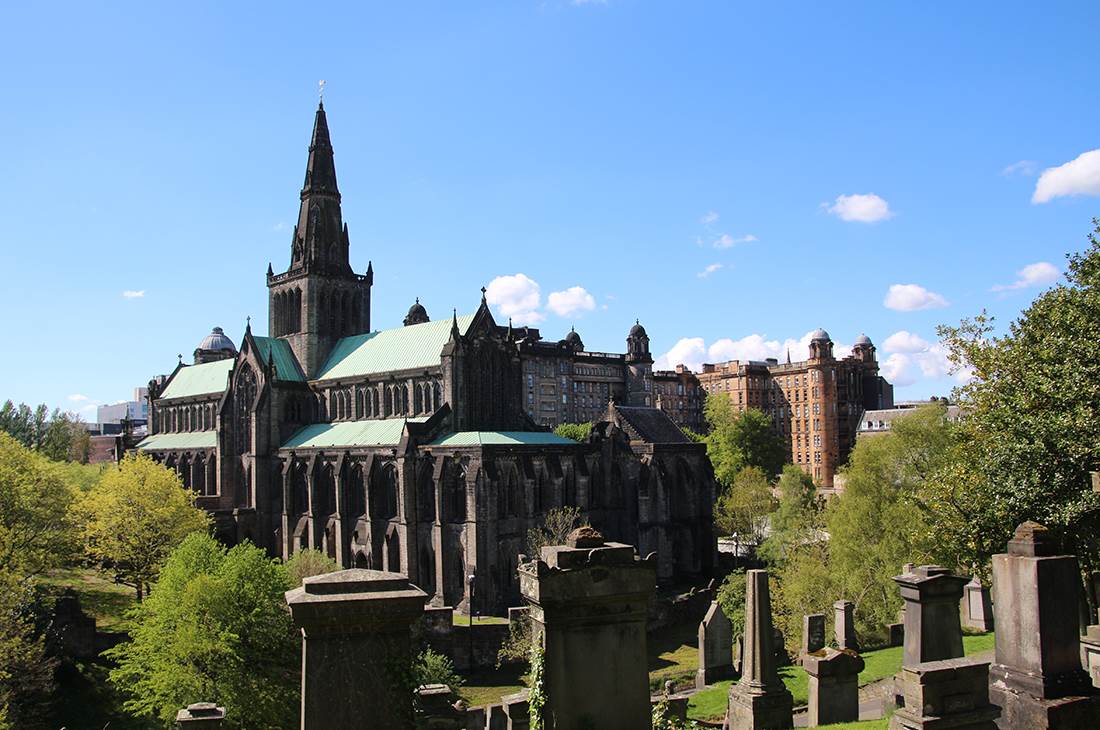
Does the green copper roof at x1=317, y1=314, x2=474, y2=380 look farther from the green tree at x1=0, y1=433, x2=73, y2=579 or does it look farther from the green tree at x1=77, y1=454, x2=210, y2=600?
the green tree at x1=0, y1=433, x2=73, y2=579

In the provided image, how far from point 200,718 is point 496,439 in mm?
36839

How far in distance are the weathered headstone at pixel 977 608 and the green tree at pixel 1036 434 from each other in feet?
15.8

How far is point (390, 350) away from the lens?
188 ft

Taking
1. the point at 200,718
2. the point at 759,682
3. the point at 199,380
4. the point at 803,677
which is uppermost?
the point at 199,380

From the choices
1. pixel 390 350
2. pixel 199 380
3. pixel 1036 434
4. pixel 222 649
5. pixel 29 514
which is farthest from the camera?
pixel 199 380

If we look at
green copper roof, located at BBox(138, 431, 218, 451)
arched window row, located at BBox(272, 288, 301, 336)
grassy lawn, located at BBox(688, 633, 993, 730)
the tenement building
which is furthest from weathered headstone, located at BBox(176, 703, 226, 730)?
the tenement building

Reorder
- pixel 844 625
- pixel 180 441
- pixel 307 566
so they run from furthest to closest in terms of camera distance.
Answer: pixel 180 441 < pixel 307 566 < pixel 844 625

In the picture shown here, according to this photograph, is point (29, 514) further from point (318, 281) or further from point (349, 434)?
point (318, 281)

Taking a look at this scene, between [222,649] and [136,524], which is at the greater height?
[136,524]

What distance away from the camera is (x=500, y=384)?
171ft

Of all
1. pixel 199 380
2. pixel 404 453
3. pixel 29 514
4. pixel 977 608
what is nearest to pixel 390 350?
pixel 404 453

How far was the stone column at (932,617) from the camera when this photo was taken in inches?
494

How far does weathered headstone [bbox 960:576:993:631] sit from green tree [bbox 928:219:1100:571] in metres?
4.80

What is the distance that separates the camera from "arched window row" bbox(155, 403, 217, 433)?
7094 cm
